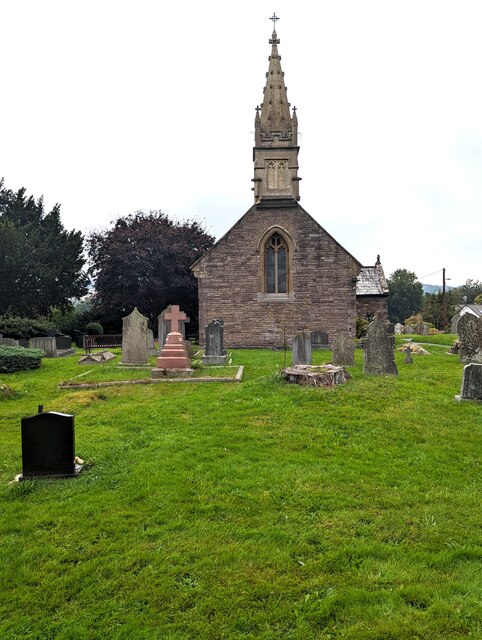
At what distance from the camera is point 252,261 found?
21.2 metres

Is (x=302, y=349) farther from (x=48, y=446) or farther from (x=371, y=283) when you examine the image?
(x=371, y=283)

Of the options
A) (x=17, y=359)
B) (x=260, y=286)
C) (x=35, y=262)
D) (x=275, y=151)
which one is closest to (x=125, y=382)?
(x=17, y=359)

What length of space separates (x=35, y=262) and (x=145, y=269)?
823cm

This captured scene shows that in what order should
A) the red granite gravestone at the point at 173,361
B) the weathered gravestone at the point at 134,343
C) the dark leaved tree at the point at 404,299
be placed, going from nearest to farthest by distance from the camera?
the red granite gravestone at the point at 173,361 < the weathered gravestone at the point at 134,343 < the dark leaved tree at the point at 404,299

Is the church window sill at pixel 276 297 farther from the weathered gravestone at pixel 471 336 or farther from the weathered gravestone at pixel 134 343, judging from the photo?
the weathered gravestone at pixel 471 336

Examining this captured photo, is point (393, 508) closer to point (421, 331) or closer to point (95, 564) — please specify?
point (95, 564)

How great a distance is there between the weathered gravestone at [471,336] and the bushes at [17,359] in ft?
43.4

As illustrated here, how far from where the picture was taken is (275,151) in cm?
2320

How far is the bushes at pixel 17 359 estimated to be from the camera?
1447 cm

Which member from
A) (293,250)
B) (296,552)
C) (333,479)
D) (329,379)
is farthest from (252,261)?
(296,552)

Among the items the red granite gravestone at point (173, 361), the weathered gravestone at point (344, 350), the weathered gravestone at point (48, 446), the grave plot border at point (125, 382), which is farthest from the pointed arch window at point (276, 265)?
the weathered gravestone at point (48, 446)

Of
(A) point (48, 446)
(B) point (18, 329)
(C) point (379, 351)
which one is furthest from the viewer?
(B) point (18, 329)

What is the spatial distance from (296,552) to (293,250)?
1838 centimetres

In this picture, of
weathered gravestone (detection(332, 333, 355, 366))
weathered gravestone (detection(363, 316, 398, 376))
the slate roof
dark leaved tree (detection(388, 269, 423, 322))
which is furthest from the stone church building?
dark leaved tree (detection(388, 269, 423, 322))
